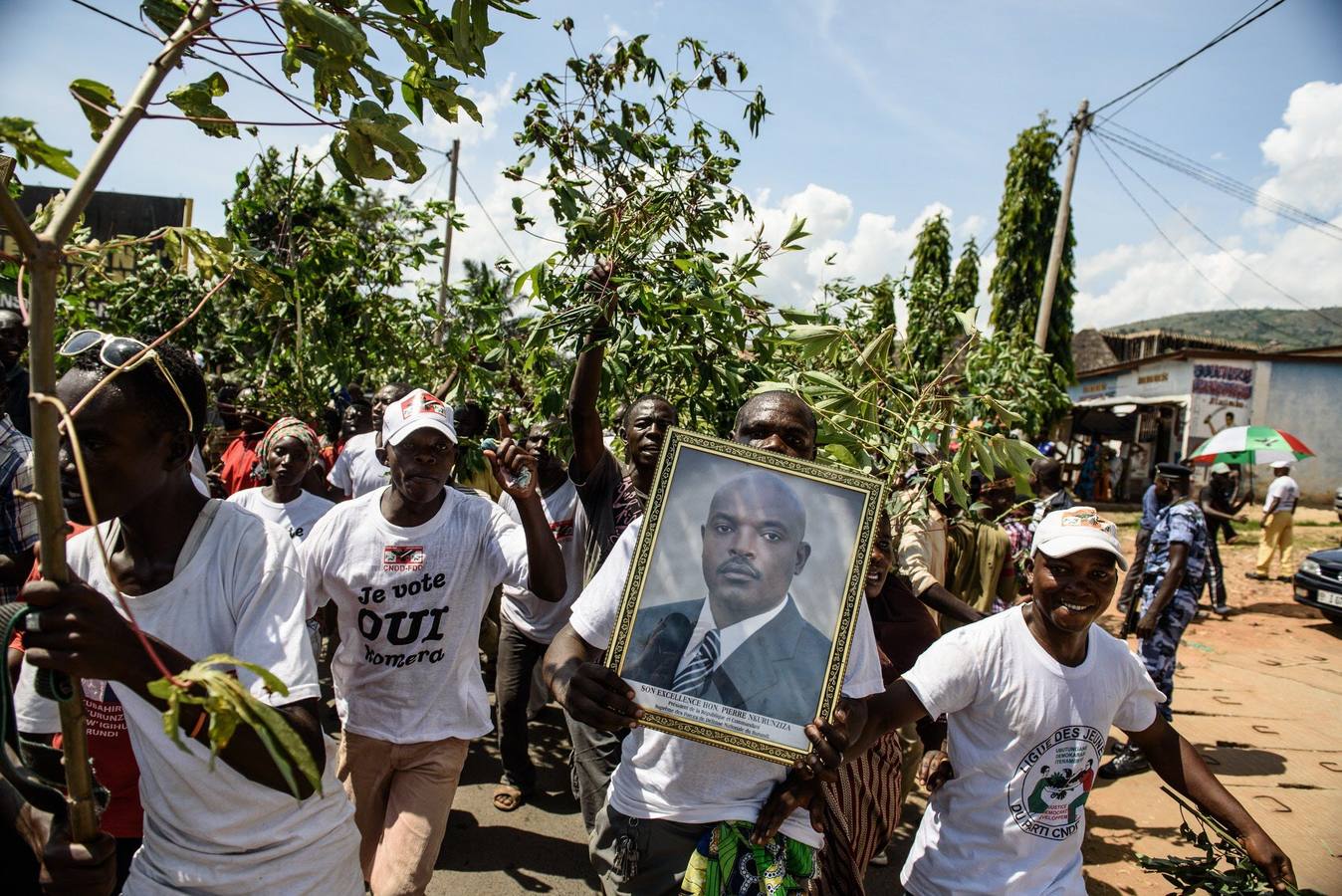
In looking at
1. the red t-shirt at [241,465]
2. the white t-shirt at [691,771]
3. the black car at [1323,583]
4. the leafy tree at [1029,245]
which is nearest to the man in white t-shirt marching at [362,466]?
the red t-shirt at [241,465]

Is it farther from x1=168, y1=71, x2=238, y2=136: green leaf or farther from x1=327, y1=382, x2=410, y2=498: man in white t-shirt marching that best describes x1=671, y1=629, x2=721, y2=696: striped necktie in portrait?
x1=327, y1=382, x2=410, y2=498: man in white t-shirt marching

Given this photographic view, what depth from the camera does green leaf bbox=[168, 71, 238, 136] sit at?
148 cm

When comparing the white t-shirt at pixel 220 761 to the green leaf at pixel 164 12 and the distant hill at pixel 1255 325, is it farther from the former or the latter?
the distant hill at pixel 1255 325

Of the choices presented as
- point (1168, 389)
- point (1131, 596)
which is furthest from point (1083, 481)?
point (1131, 596)

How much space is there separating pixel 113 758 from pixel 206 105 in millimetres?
1619

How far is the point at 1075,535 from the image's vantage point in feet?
7.91

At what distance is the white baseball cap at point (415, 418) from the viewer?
2980 mm

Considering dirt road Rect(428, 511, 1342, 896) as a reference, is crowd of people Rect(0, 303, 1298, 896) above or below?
above

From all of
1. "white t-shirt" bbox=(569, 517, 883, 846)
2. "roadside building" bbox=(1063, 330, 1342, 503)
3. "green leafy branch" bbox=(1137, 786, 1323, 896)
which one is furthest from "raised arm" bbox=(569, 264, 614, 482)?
"roadside building" bbox=(1063, 330, 1342, 503)

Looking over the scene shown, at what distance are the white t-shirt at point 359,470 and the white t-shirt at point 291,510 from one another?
3.13 feet

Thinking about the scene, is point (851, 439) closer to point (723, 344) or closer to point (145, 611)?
point (723, 344)

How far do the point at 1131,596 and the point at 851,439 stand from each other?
6518mm

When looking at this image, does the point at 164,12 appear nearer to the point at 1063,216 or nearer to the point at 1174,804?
the point at 1174,804

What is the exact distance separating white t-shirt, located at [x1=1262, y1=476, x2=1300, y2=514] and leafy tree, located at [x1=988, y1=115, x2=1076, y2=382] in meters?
7.97
